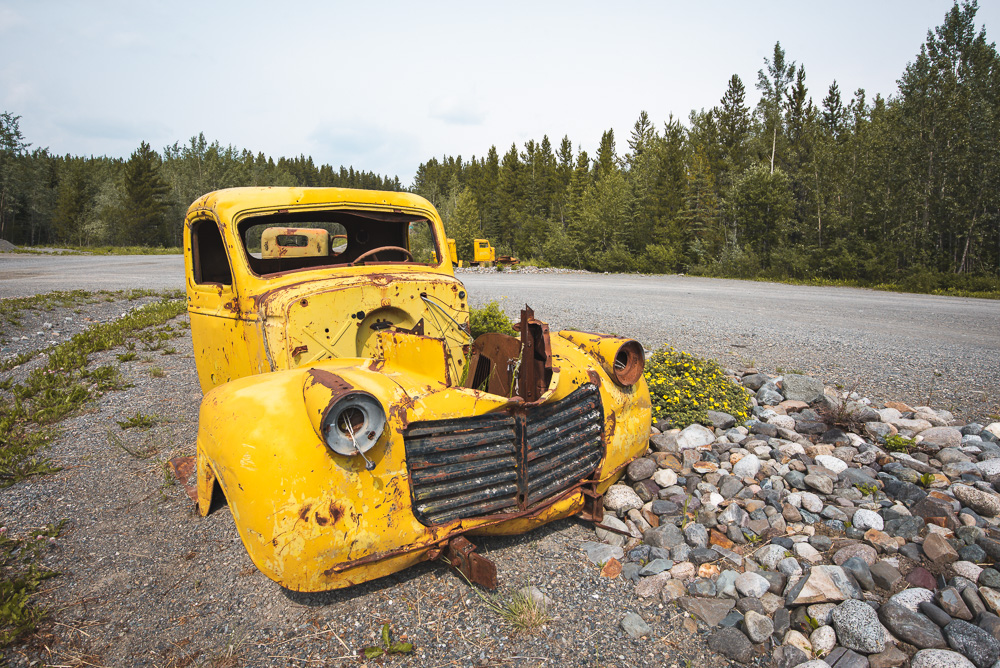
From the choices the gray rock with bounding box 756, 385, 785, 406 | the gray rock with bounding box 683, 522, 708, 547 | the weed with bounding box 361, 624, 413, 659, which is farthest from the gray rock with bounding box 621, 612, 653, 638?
the gray rock with bounding box 756, 385, 785, 406

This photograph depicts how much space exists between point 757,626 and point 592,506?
97 cm

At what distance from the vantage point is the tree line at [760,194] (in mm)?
19172

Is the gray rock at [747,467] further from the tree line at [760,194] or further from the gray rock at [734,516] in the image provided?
the tree line at [760,194]

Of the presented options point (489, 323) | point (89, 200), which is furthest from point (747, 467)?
point (89, 200)

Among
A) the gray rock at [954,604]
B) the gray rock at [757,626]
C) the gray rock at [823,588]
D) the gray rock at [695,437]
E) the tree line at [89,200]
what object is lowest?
the gray rock at [757,626]

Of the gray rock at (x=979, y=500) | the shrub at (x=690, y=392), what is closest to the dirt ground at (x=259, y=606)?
the shrub at (x=690, y=392)

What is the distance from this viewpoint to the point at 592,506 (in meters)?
2.93

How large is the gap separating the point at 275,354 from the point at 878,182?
26210 millimetres

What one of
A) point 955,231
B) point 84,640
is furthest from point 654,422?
point 955,231

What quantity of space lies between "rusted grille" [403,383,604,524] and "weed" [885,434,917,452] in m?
2.42

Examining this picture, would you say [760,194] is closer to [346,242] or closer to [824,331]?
[824,331]

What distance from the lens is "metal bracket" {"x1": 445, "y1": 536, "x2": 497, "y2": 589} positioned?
227cm

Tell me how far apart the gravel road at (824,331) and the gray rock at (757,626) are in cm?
352

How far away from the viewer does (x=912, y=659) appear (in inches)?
77.6
